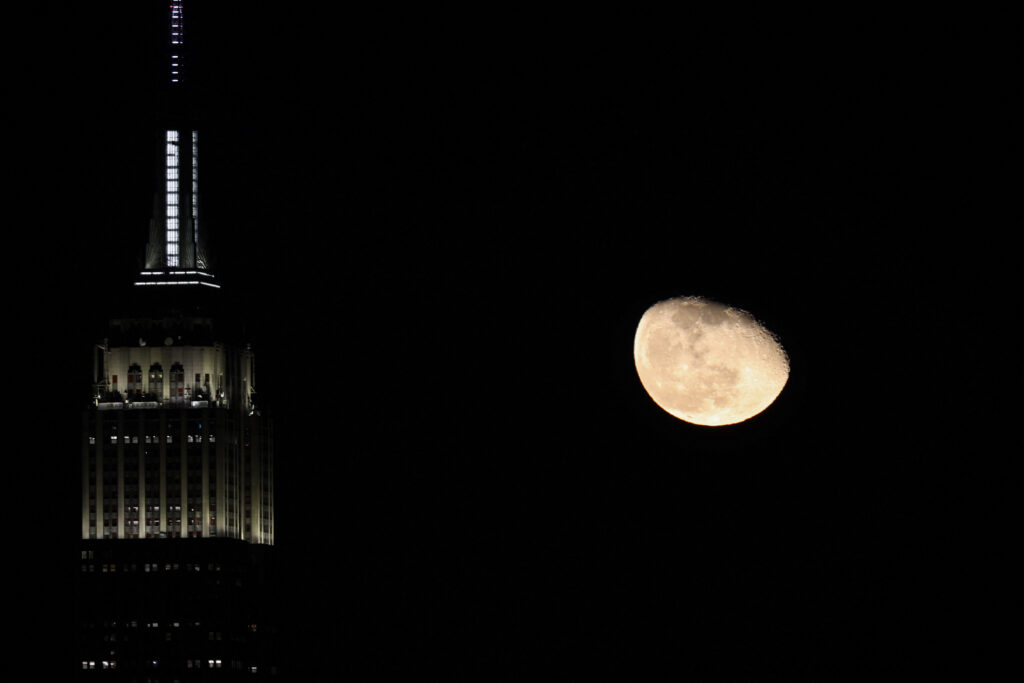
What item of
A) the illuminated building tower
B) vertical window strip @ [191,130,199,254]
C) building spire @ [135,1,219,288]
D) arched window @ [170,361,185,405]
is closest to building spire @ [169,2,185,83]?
the illuminated building tower

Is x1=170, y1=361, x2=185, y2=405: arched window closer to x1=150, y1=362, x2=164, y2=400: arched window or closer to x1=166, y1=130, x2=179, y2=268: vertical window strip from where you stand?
x1=150, y1=362, x2=164, y2=400: arched window

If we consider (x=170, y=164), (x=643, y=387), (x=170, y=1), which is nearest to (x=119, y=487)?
(x=170, y=164)

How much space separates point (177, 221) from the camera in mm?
78938

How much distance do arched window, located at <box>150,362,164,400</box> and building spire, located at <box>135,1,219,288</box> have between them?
174 inches

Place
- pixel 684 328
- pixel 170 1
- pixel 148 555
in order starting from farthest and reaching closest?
pixel 148 555 → pixel 170 1 → pixel 684 328

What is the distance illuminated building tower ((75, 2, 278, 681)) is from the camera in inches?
2933

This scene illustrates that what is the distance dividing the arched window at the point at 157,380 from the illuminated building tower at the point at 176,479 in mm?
44

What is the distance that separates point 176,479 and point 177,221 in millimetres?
11476

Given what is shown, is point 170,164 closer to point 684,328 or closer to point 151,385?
point 151,385

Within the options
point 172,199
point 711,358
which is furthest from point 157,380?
point 711,358

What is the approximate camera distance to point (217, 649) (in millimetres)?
74688

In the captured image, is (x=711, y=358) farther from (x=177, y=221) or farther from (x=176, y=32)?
(x=177, y=221)

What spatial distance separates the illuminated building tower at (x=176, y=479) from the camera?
7450cm

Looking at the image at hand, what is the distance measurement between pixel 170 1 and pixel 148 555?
23.2 meters
